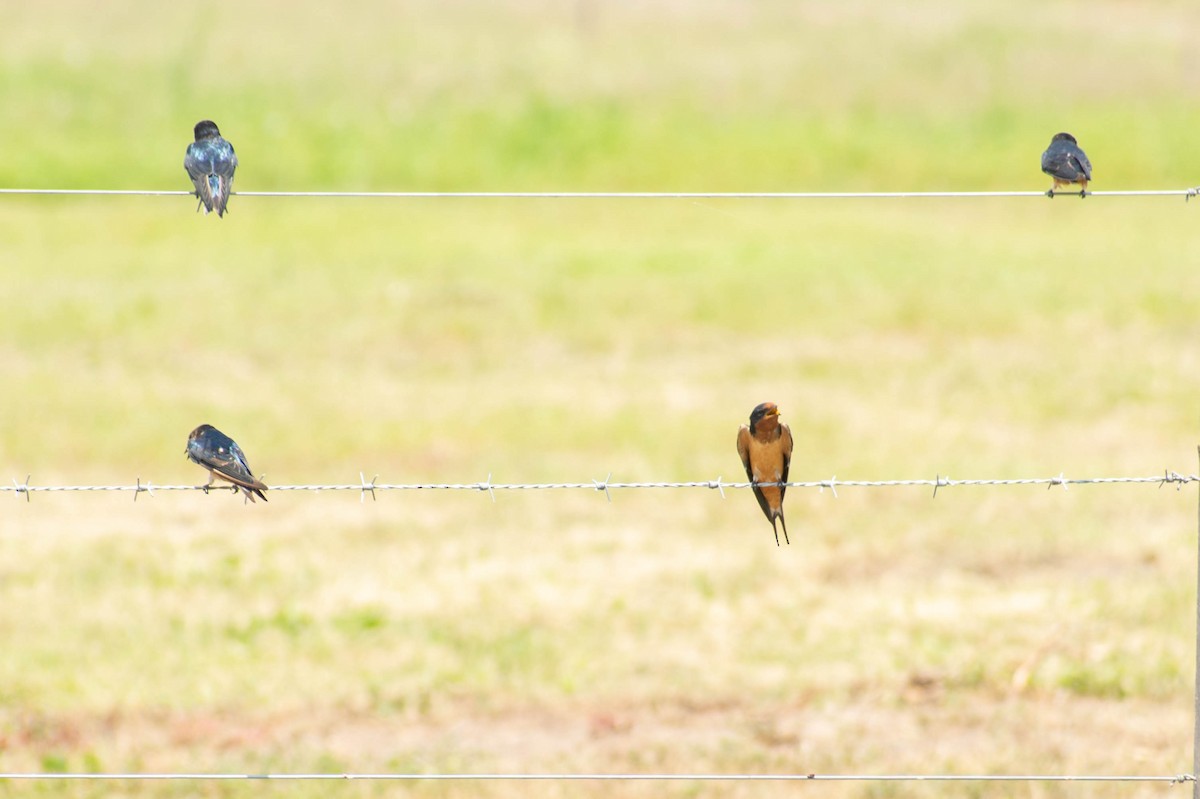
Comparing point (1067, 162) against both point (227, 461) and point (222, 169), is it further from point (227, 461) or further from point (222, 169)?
point (227, 461)

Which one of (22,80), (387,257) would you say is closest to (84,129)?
(22,80)

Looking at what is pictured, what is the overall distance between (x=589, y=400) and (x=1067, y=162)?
9.07m

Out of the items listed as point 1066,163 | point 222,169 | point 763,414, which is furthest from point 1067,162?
point 222,169

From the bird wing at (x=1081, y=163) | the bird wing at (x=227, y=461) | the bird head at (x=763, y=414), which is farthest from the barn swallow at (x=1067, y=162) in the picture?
the bird wing at (x=227, y=461)

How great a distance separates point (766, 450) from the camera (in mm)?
5746

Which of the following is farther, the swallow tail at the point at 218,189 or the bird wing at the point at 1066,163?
the bird wing at the point at 1066,163

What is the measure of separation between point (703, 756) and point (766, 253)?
14657mm

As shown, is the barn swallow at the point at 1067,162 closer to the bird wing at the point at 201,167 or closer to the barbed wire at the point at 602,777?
the barbed wire at the point at 602,777

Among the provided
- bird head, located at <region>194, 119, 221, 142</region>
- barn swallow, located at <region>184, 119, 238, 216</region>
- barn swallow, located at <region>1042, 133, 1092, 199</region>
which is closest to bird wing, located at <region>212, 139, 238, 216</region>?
barn swallow, located at <region>184, 119, 238, 216</region>

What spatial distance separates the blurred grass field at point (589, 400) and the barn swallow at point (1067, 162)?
292 centimetres

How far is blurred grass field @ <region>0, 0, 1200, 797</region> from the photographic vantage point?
7.84m

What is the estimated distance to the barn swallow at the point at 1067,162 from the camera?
5531 mm

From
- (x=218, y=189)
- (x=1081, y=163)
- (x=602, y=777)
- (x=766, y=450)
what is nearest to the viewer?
(x=602, y=777)

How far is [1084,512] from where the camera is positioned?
11047 millimetres
